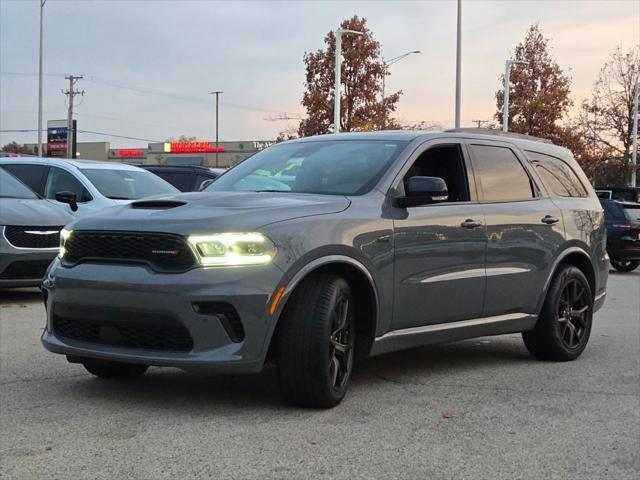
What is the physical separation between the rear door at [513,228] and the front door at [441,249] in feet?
0.45

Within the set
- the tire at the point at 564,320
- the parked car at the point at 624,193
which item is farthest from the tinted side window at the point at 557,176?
the parked car at the point at 624,193

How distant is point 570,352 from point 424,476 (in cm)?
342

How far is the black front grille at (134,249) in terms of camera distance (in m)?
4.50

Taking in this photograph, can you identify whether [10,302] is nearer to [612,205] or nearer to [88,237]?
[88,237]

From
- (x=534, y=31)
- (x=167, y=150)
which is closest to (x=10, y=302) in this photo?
(x=534, y=31)

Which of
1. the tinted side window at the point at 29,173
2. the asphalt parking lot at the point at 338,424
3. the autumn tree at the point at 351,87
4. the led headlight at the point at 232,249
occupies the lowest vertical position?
the asphalt parking lot at the point at 338,424

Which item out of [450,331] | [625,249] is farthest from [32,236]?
[625,249]

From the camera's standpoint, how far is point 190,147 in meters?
117

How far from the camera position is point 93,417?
461 centimetres

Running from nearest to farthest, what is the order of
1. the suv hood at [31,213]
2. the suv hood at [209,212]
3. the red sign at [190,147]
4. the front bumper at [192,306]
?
the front bumper at [192,306]
the suv hood at [209,212]
the suv hood at [31,213]
the red sign at [190,147]

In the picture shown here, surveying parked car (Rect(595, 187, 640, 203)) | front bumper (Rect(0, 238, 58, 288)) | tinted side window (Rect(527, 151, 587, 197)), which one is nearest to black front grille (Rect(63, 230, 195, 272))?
tinted side window (Rect(527, 151, 587, 197))

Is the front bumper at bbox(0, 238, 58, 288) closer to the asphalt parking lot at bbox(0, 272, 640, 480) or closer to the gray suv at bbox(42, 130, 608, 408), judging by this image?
the asphalt parking lot at bbox(0, 272, 640, 480)

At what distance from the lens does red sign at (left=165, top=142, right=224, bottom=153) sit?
114875mm

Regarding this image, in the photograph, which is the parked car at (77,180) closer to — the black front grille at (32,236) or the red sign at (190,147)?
the black front grille at (32,236)
